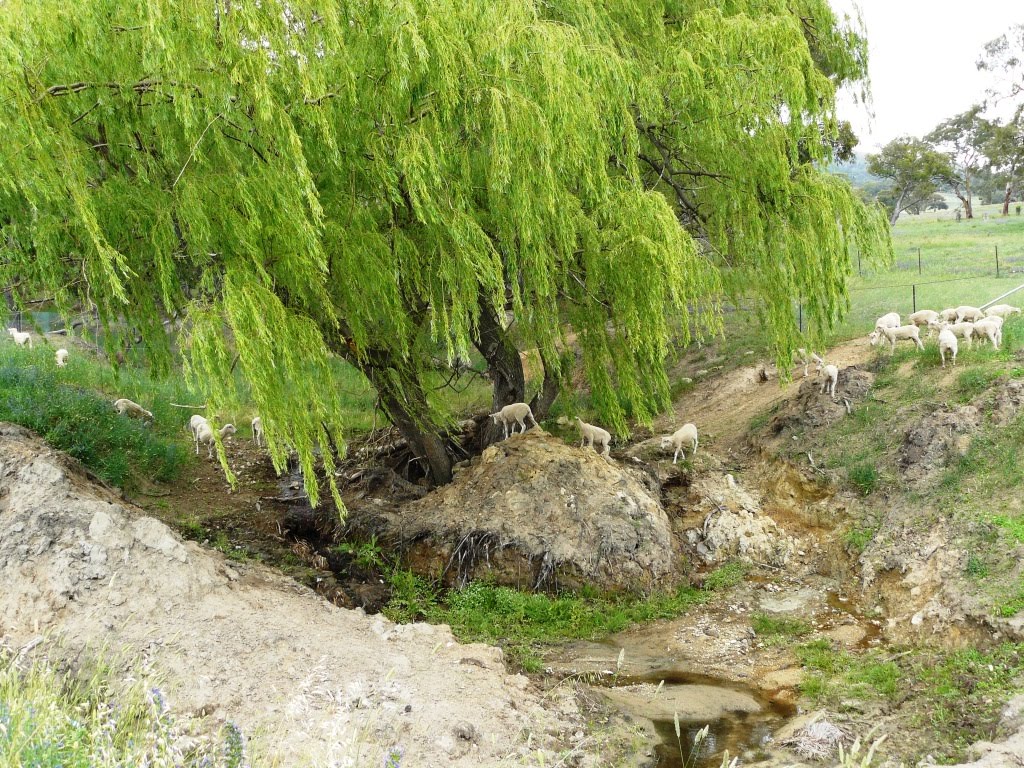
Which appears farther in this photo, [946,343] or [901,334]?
[901,334]

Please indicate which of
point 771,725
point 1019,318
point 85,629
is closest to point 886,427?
point 1019,318

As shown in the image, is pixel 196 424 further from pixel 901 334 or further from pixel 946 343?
pixel 946 343

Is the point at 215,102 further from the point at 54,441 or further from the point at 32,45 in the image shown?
the point at 54,441

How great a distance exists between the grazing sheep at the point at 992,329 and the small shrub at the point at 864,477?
9.52ft

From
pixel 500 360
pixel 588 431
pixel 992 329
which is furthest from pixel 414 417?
pixel 992 329

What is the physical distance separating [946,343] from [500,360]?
6248 millimetres

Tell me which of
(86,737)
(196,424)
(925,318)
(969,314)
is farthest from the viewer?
(925,318)

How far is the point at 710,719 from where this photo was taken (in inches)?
263

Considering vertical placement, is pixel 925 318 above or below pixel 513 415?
above

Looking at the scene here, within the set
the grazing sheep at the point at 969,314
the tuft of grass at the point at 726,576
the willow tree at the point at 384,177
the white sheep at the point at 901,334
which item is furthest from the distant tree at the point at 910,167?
the tuft of grass at the point at 726,576

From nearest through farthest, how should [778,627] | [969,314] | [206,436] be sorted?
1. [778,627]
2. [969,314]
3. [206,436]

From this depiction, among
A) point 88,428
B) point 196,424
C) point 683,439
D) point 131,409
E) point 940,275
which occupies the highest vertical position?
point 88,428

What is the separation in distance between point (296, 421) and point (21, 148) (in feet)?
9.91

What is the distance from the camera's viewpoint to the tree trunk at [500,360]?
10.8m
